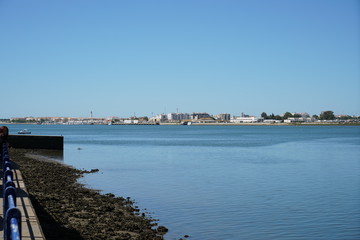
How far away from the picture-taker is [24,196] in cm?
1326

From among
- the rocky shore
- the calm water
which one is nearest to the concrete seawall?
the calm water

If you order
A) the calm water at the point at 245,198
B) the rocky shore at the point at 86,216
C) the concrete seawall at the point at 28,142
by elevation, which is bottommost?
the calm water at the point at 245,198

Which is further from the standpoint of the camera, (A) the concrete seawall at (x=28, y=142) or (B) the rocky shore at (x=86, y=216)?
(A) the concrete seawall at (x=28, y=142)

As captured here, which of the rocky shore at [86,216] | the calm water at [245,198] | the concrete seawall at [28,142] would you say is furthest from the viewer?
the concrete seawall at [28,142]

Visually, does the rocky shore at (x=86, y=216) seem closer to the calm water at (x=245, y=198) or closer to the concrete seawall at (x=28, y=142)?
the calm water at (x=245, y=198)

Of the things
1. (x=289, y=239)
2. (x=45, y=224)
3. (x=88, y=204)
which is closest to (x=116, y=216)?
(x=88, y=204)

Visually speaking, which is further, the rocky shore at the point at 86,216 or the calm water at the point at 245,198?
the calm water at the point at 245,198

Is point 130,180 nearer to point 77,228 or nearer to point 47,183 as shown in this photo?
point 47,183

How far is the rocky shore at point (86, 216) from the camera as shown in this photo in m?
13.1

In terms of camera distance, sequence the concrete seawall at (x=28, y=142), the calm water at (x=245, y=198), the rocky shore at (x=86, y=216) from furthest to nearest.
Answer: the concrete seawall at (x=28, y=142) < the calm water at (x=245, y=198) < the rocky shore at (x=86, y=216)

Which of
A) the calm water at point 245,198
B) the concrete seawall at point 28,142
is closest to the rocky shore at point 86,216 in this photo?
the calm water at point 245,198

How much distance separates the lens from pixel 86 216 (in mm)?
15391

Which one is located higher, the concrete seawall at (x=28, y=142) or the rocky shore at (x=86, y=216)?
the concrete seawall at (x=28, y=142)

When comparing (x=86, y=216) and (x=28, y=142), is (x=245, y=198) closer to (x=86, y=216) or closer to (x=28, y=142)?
(x=86, y=216)
